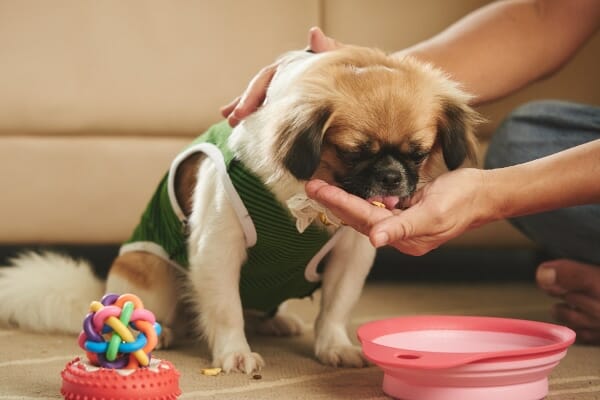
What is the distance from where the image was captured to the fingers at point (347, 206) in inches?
48.9

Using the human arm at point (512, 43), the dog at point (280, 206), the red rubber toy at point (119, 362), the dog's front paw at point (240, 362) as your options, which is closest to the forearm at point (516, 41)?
the human arm at point (512, 43)

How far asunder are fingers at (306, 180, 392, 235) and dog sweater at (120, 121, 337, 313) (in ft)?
0.60

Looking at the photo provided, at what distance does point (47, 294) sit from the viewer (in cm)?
179

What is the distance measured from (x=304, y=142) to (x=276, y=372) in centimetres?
42

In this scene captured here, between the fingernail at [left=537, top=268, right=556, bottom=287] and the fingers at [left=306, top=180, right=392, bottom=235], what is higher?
the fingers at [left=306, top=180, right=392, bottom=235]

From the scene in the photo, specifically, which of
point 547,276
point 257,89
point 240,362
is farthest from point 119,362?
point 547,276

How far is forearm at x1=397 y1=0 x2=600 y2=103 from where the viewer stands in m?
1.89

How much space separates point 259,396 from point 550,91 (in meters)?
1.54

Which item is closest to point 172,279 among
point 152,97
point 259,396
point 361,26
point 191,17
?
point 259,396

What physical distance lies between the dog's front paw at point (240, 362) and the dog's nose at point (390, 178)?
39 centimetres

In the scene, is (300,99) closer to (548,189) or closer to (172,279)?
(548,189)

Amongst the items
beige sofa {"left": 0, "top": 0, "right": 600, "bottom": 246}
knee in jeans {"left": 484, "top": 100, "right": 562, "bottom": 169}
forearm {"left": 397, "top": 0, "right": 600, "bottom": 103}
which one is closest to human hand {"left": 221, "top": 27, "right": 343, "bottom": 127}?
forearm {"left": 397, "top": 0, "right": 600, "bottom": 103}

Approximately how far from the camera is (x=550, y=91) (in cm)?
247

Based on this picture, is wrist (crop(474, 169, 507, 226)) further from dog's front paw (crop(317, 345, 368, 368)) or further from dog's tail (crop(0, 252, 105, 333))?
dog's tail (crop(0, 252, 105, 333))
